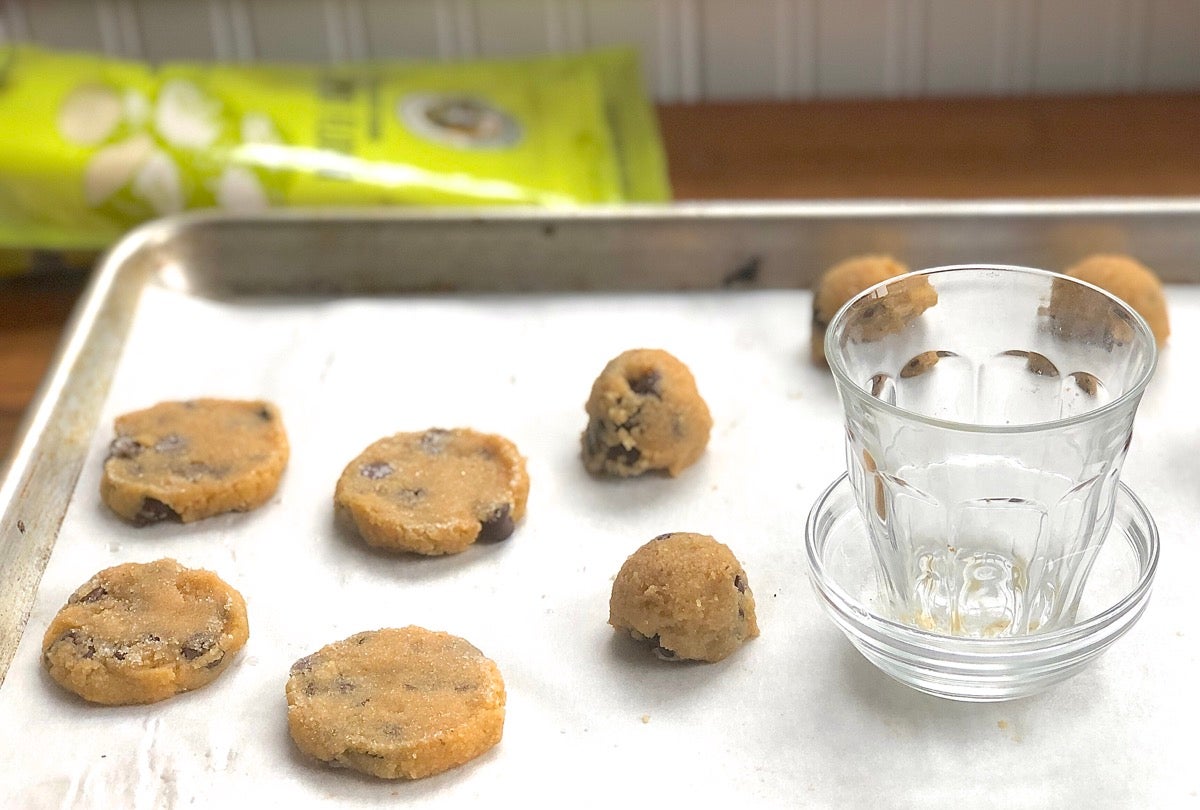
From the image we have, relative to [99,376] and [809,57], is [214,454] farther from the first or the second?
[809,57]

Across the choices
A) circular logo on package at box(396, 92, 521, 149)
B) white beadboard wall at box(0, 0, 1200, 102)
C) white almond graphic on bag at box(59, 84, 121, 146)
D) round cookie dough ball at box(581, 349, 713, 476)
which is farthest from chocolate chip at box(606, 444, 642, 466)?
white beadboard wall at box(0, 0, 1200, 102)

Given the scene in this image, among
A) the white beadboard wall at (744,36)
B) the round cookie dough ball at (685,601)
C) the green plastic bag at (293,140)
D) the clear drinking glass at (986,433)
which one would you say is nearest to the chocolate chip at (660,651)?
the round cookie dough ball at (685,601)

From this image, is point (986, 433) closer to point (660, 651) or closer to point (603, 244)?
point (660, 651)

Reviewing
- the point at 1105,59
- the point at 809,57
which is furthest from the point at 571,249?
the point at 1105,59

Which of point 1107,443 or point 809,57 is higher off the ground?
point 1107,443

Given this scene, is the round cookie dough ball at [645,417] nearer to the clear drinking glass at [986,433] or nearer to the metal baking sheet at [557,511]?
the metal baking sheet at [557,511]

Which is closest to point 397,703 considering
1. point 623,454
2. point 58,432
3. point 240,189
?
point 623,454
